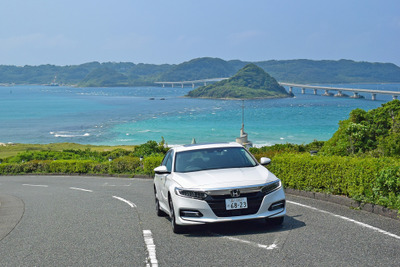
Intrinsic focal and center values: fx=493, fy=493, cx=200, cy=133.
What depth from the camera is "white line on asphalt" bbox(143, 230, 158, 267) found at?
6570 mm

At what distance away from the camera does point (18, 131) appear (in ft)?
411

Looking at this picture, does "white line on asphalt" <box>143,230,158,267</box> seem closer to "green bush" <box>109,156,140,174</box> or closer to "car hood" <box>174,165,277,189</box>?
"car hood" <box>174,165,277,189</box>

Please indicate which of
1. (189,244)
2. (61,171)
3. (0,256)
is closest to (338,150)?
(189,244)


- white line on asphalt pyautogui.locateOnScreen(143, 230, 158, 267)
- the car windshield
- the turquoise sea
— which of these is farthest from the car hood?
the turquoise sea

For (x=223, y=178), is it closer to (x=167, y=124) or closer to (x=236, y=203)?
(x=236, y=203)

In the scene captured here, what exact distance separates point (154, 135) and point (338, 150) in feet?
316

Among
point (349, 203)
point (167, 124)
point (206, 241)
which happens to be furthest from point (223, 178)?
point (167, 124)

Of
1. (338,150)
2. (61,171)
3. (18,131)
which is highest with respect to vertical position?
(338,150)

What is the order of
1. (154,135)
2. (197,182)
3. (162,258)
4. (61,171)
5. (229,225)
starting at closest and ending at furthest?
(162,258) → (197,182) → (229,225) → (61,171) → (154,135)

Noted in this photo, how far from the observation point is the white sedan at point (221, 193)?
7.99m

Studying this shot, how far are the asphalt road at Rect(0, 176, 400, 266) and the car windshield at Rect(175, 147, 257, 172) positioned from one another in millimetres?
1112

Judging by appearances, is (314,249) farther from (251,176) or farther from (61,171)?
(61,171)

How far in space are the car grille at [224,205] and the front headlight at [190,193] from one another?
0.11 meters

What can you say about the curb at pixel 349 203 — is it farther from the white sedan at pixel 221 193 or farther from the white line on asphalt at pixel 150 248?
the white line on asphalt at pixel 150 248
